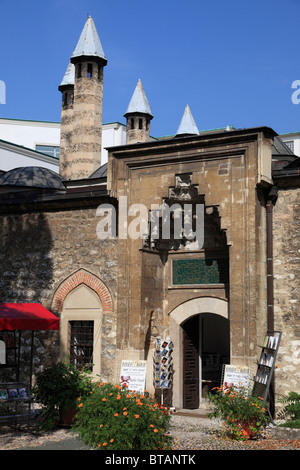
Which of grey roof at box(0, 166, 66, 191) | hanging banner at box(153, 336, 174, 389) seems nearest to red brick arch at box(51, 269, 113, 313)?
hanging banner at box(153, 336, 174, 389)

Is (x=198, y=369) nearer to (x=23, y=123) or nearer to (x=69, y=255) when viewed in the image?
(x=69, y=255)

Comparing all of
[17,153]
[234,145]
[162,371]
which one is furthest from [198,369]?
[17,153]

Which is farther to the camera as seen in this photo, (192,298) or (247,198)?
(192,298)

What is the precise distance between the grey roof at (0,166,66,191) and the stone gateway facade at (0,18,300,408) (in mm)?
6116

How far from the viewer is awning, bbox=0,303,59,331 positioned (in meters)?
10.2

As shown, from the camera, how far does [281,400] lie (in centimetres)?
1026

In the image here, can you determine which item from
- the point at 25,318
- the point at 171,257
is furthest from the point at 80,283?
the point at 25,318

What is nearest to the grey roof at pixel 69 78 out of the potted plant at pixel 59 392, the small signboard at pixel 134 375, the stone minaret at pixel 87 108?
the stone minaret at pixel 87 108

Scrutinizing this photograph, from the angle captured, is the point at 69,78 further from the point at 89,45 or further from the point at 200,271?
the point at 200,271

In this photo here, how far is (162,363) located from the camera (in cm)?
1145

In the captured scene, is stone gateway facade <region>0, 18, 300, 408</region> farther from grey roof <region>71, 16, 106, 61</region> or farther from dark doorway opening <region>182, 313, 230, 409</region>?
grey roof <region>71, 16, 106, 61</region>

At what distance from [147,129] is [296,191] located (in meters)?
19.9

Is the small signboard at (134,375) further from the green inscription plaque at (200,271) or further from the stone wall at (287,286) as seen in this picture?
the stone wall at (287,286)
